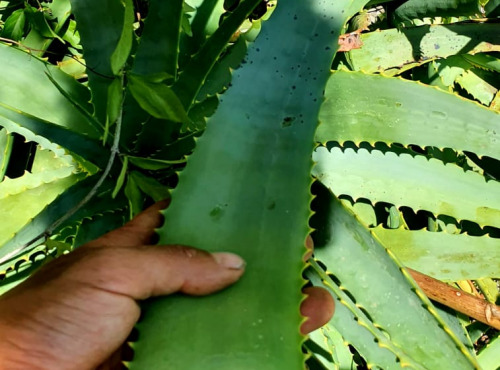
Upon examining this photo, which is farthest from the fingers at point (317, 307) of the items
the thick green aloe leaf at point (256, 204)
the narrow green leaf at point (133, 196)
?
the narrow green leaf at point (133, 196)

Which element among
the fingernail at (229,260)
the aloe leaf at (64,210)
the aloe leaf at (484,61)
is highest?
the fingernail at (229,260)

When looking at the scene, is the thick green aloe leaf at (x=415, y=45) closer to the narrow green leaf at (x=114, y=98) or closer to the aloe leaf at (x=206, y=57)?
the aloe leaf at (x=206, y=57)

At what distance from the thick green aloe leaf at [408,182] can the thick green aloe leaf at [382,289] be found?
21cm

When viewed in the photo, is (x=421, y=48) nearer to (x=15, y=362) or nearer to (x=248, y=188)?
(x=248, y=188)

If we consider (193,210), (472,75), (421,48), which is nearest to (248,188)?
(193,210)

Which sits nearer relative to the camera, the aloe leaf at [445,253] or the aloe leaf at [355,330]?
the aloe leaf at [355,330]

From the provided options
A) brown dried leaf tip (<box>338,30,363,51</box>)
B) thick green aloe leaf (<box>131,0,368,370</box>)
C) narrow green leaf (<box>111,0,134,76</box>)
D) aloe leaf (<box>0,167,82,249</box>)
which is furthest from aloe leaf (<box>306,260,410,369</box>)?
brown dried leaf tip (<box>338,30,363,51</box>)

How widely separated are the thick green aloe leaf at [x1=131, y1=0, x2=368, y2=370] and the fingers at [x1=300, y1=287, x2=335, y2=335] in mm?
145

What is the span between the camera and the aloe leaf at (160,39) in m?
0.71

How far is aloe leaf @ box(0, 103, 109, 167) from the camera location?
2.36 feet

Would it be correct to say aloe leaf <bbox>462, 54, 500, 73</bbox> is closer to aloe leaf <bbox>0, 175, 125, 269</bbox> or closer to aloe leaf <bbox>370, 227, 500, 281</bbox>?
aloe leaf <bbox>370, 227, 500, 281</bbox>

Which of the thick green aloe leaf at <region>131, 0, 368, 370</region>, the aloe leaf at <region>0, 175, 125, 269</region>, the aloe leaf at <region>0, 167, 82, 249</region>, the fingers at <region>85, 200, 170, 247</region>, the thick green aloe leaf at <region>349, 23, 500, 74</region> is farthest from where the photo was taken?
the thick green aloe leaf at <region>349, 23, 500, 74</region>

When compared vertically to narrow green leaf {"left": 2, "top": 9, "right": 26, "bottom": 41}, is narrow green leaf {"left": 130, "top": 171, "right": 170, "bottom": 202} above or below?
below

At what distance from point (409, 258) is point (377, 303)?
0.29 m
